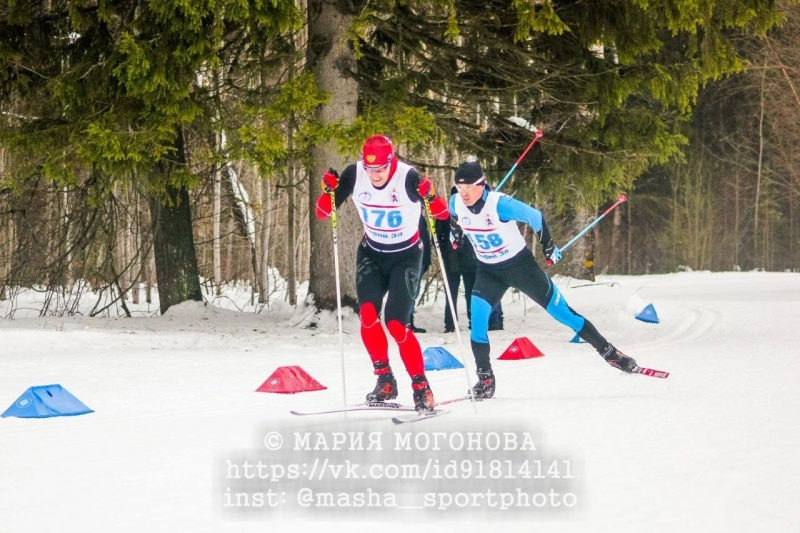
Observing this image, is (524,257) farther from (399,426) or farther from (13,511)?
(13,511)

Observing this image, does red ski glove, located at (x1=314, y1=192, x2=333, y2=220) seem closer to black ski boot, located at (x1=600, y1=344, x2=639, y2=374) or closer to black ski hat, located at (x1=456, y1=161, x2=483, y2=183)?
black ski hat, located at (x1=456, y1=161, x2=483, y2=183)

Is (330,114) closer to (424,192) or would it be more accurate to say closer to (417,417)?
(424,192)

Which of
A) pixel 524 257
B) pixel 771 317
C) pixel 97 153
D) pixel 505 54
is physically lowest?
pixel 771 317

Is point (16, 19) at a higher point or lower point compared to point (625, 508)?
higher

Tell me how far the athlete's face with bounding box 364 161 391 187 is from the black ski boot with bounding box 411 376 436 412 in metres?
1.45

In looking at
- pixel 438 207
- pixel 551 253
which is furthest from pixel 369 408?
pixel 551 253

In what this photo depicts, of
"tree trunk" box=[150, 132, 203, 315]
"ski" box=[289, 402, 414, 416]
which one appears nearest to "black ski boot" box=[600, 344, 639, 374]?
"ski" box=[289, 402, 414, 416]

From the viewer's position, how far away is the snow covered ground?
182 inches

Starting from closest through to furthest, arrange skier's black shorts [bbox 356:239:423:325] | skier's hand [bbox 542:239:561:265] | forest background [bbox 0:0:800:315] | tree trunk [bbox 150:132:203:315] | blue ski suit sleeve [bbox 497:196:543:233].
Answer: skier's black shorts [bbox 356:239:423:325], blue ski suit sleeve [bbox 497:196:543:233], skier's hand [bbox 542:239:561:265], forest background [bbox 0:0:800:315], tree trunk [bbox 150:132:203:315]

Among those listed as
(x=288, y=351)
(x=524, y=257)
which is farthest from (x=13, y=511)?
(x=288, y=351)

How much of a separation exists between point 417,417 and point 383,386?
0.76 metres

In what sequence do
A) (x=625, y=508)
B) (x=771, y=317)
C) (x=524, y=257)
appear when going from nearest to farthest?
1. (x=625, y=508)
2. (x=524, y=257)
3. (x=771, y=317)

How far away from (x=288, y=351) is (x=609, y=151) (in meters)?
6.14

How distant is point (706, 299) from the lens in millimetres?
20828
